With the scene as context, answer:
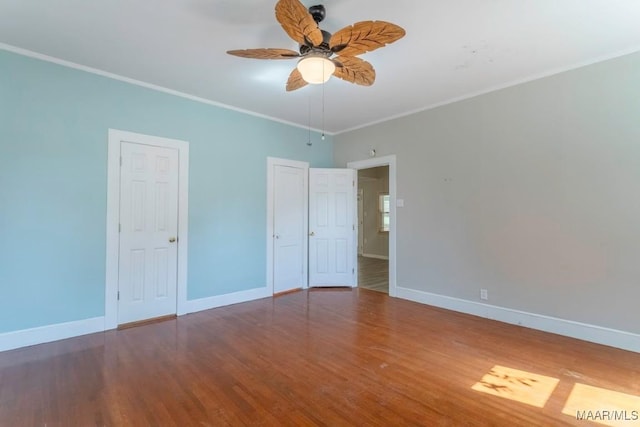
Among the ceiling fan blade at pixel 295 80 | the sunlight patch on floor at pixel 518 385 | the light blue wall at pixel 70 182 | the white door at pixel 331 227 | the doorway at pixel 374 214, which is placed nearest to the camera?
the sunlight patch on floor at pixel 518 385

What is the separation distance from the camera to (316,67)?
2.33 meters

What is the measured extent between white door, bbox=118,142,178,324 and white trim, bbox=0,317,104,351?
257 mm

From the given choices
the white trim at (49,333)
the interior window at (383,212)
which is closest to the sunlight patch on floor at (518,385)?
the white trim at (49,333)

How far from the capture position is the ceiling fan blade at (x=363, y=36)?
1.93 meters


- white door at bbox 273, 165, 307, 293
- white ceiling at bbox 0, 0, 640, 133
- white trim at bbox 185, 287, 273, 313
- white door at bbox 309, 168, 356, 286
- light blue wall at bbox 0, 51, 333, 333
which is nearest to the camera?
white ceiling at bbox 0, 0, 640, 133

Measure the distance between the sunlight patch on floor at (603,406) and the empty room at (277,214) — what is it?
0.06 feet

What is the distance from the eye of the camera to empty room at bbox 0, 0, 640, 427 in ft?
7.13

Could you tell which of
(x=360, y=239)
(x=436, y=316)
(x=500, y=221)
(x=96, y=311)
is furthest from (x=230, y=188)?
(x=360, y=239)

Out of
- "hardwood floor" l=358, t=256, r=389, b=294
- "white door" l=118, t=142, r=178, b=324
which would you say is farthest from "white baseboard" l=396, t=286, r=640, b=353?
"white door" l=118, t=142, r=178, b=324
